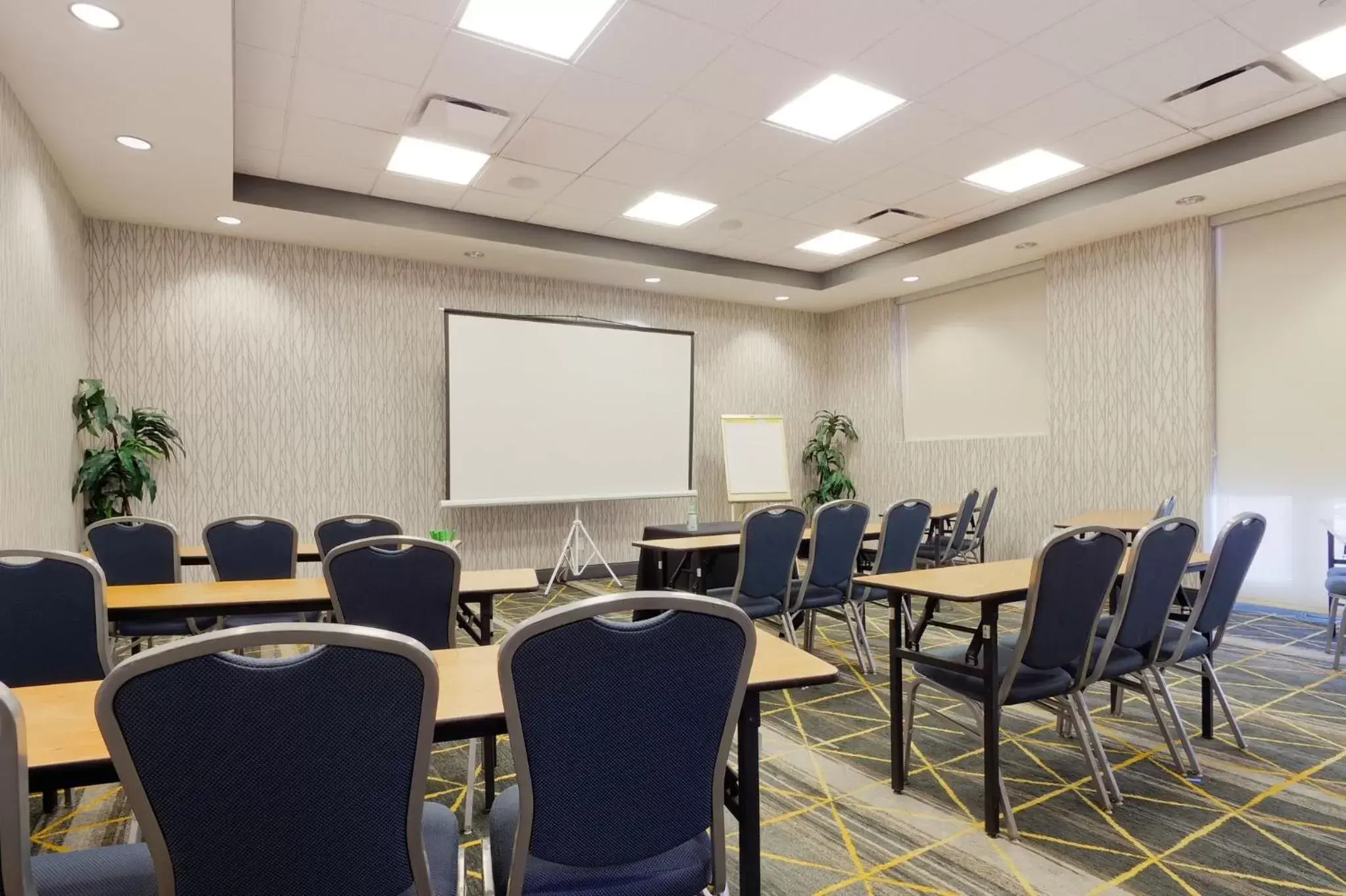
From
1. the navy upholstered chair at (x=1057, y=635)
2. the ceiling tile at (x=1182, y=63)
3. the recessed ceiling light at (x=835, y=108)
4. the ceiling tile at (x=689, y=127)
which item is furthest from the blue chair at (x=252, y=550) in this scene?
the ceiling tile at (x=1182, y=63)

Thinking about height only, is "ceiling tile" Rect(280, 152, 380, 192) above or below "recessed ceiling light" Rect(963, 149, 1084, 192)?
below

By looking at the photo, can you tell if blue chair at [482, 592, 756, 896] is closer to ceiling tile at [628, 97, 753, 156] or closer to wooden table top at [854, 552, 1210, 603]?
wooden table top at [854, 552, 1210, 603]

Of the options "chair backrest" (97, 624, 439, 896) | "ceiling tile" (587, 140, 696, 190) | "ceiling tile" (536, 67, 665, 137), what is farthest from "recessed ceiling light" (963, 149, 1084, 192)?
"chair backrest" (97, 624, 439, 896)

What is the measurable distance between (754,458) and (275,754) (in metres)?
7.64

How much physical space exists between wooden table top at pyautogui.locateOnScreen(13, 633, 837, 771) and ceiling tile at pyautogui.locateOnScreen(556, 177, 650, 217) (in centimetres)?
446

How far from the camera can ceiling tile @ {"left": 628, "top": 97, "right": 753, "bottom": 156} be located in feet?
14.4

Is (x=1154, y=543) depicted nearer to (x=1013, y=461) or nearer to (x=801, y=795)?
(x=801, y=795)

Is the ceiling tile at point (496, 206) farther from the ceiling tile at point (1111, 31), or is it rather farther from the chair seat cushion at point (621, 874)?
the chair seat cushion at point (621, 874)

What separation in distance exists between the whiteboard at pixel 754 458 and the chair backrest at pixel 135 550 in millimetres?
5622

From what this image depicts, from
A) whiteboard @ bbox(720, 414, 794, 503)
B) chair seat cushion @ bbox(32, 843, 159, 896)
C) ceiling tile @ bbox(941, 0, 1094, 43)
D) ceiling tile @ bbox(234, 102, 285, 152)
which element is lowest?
chair seat cushion @ bbox(32, 843, 159, 896)

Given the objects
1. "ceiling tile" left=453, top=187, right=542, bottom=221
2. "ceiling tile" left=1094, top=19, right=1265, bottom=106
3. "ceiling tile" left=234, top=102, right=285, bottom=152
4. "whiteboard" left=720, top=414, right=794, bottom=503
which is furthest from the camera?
"whiteboard" left=720, top=414, right=794, bottom=503

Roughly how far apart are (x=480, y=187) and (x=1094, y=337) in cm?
539

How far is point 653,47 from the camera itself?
3705mm

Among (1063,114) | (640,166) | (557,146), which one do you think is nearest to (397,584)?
(557,146)
